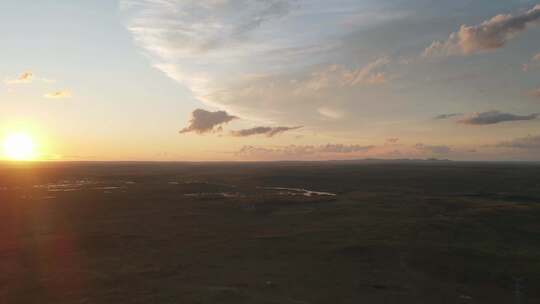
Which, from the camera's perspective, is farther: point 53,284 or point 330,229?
point 330,229

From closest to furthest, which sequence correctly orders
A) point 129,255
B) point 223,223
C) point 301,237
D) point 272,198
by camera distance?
point 129,255
point 301,237
point 223,223
point 272,198

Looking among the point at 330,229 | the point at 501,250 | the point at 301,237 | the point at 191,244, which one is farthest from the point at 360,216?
the point at 191,244

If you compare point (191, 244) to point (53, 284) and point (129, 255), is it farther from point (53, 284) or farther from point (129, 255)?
point (53, 284)

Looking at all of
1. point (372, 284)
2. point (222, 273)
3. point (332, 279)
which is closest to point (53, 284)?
point (222, 273)

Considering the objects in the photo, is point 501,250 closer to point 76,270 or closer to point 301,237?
point 301,237

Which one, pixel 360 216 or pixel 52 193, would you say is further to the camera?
pixel 52 193

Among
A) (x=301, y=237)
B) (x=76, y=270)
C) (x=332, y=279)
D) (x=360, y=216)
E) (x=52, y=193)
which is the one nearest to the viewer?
(x=332, y=279)

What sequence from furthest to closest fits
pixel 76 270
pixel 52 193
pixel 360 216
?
1. pixel 52 193
2. pixel 360 216
3. pixel 76 270

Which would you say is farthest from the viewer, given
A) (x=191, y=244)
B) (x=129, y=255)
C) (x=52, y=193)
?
(x=52, y=193)
